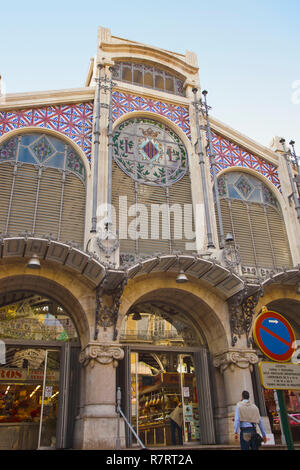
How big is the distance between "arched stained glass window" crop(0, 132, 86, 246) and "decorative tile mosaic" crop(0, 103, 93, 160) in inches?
15.6

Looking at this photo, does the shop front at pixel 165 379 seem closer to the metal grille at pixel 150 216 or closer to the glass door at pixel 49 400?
the glass door at pixel 49 400

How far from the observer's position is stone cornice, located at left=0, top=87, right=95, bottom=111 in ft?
48.7

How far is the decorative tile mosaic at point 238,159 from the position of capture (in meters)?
17.3

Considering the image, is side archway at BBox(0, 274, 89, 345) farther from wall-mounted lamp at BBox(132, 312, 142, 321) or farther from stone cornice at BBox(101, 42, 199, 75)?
stone cornice at BBox(101, 42, 199, 75)

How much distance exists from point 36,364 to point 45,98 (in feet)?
31.7

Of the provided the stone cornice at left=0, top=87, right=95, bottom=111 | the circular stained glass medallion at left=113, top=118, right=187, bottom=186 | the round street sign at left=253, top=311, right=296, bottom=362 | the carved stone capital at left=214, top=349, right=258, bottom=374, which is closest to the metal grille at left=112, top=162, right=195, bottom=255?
the circular stained glass medallion at left=113, top=118, right=187, bottom=186

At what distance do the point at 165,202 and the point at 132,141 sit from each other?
2.90m

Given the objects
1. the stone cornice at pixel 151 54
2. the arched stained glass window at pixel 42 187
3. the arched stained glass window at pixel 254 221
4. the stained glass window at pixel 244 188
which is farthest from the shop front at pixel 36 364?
the stone cornice at pixel 151 54

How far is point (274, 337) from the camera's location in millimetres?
6754

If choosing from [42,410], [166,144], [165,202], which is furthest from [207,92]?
[42,410]

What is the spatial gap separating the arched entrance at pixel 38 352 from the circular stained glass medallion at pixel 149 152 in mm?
5533

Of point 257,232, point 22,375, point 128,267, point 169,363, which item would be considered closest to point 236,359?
point 169,363

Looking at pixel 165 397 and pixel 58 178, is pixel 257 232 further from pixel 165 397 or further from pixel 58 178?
pixel 58 178
